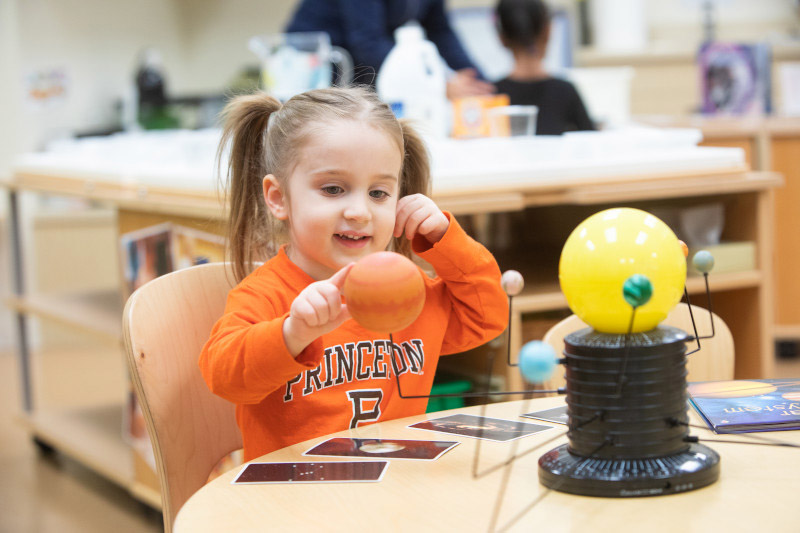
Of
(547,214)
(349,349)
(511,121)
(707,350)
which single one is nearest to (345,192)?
(349,349)

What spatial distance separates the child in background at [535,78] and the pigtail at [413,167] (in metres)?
1.64

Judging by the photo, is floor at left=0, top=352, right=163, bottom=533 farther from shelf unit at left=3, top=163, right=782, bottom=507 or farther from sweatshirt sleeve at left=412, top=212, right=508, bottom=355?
sweatshirt sleeve at left=412, top=212, right=508, bottom=355

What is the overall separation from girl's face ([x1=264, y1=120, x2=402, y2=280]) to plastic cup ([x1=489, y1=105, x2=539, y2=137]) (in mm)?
1114

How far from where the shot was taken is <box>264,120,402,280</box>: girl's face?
1070 millimetres

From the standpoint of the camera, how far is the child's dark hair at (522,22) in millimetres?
2943

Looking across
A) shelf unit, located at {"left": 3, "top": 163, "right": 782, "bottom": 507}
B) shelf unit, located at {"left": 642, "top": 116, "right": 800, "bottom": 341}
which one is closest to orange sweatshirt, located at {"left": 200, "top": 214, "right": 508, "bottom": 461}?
shelf unit, located at {"left": 3, "top": 163, "right": 782, "bottom": 507}

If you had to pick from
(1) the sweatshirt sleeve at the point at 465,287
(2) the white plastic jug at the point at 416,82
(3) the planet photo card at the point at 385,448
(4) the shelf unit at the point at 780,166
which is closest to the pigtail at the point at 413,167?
(1) the sweatshirt sleeve at the point at 465,287

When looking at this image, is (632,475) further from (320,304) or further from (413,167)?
(413,167)

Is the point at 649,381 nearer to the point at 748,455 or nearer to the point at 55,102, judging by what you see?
the point at 748,455

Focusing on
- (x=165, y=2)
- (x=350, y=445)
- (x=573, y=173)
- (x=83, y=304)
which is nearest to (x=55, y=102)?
(x=165, y=2)

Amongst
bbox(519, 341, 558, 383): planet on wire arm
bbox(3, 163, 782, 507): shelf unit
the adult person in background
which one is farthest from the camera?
the adult person in background

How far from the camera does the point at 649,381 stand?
0.73m

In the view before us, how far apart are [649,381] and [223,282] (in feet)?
2.30

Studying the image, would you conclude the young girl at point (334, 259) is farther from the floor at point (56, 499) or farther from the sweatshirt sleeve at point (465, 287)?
the floor at point (56, 499)
